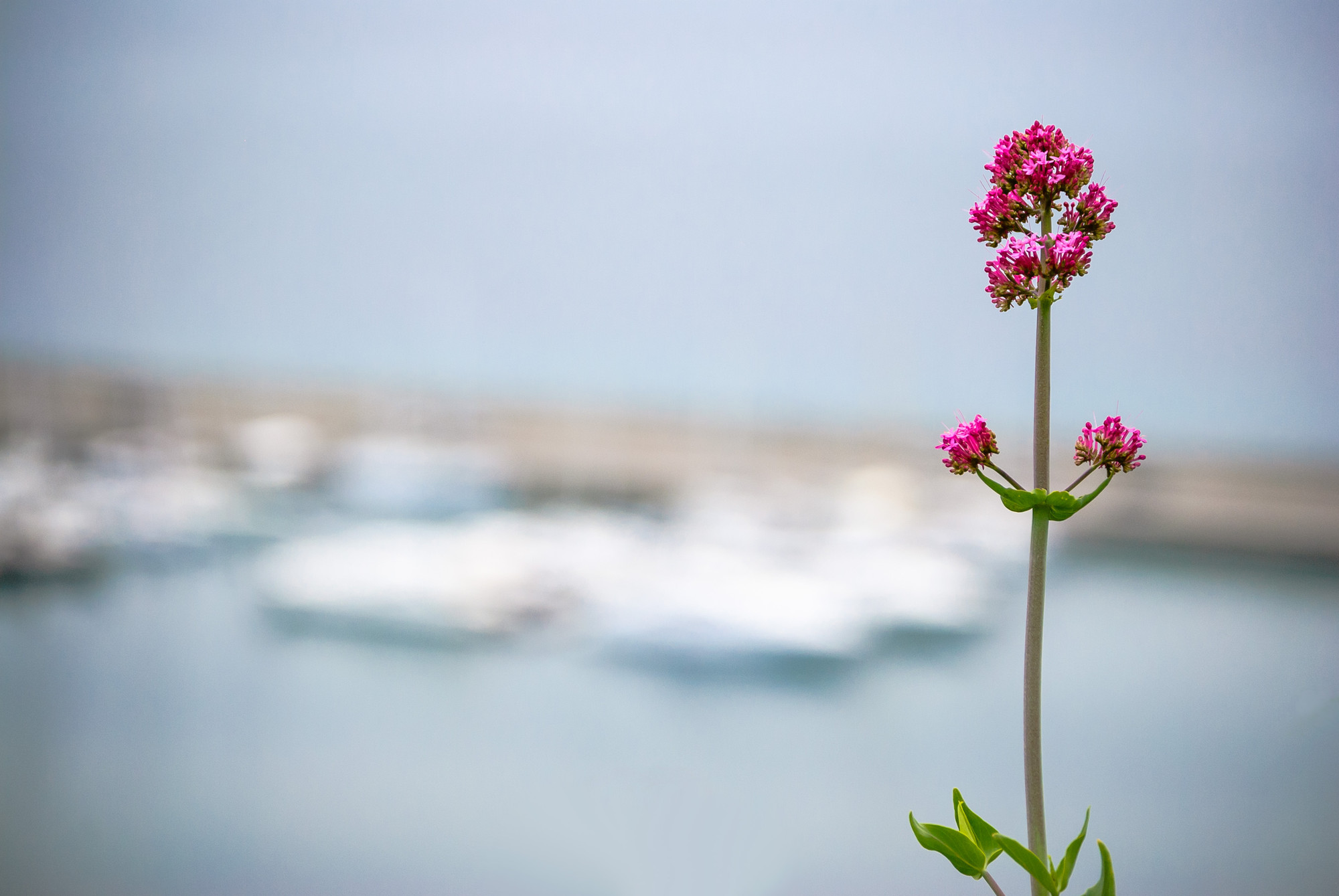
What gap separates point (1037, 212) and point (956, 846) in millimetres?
333

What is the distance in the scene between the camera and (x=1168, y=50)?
4.16ft

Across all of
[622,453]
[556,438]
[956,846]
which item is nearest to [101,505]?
[556,438]

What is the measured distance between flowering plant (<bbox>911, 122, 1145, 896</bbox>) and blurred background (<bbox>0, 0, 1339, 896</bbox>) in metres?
0.87

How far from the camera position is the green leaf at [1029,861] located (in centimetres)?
43

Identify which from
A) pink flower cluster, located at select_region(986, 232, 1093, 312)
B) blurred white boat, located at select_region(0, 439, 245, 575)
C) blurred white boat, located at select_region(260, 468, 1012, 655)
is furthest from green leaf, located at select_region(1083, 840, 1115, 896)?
blurred white boat, located at select_region(0, 439, 245, 575)

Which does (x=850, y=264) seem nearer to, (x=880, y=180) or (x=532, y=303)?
(x=880, y=180)

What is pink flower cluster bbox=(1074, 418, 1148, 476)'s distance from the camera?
1.48 ft

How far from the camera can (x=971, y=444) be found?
18.0 inches

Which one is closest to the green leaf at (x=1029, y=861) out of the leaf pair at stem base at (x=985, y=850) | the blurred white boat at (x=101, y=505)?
the leaf pair at stem base at (x=985, y=850)

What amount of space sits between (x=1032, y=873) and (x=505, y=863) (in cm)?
124

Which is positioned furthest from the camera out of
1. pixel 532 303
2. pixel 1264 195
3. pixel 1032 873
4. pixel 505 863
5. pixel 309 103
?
pixel 532 303

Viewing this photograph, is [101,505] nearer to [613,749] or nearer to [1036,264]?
[613,749]

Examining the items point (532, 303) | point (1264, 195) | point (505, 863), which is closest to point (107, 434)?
point (532, 303)

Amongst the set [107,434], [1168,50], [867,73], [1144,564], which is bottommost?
[1144,564]
